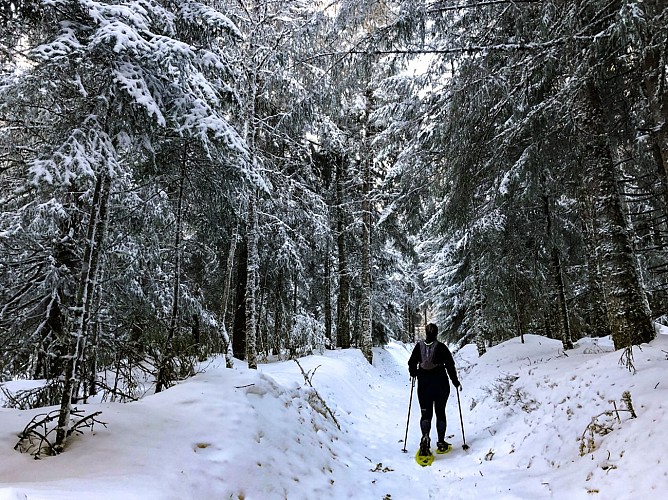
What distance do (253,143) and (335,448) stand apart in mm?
6425

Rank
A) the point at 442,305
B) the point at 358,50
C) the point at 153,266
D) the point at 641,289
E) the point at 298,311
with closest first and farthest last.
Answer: the point at 641,289, the point at 358,50, the point at 153,266, the point at 298,311, the point at 442,305

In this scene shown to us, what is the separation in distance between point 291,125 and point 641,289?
8.16 meters

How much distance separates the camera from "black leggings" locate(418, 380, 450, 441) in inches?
251

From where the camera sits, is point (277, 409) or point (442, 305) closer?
point (277, 409)

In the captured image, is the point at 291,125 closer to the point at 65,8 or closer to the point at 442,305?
the point at 65,8

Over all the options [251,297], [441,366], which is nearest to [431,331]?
[441,366]

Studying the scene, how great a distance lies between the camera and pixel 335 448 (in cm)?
586

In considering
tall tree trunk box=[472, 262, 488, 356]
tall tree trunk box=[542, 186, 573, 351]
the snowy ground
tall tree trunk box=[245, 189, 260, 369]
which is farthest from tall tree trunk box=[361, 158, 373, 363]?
the snowy ground

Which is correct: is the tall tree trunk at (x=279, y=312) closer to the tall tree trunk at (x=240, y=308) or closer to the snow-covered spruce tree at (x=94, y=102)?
the tall tree trunk at (x=240, y=308)

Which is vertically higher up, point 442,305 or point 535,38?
point 535,38

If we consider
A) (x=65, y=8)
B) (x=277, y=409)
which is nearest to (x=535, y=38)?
(x=65, y=8)

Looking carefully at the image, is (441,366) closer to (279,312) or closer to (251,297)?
(251,297)

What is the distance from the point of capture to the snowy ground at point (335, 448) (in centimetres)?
320

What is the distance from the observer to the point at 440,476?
525cm
